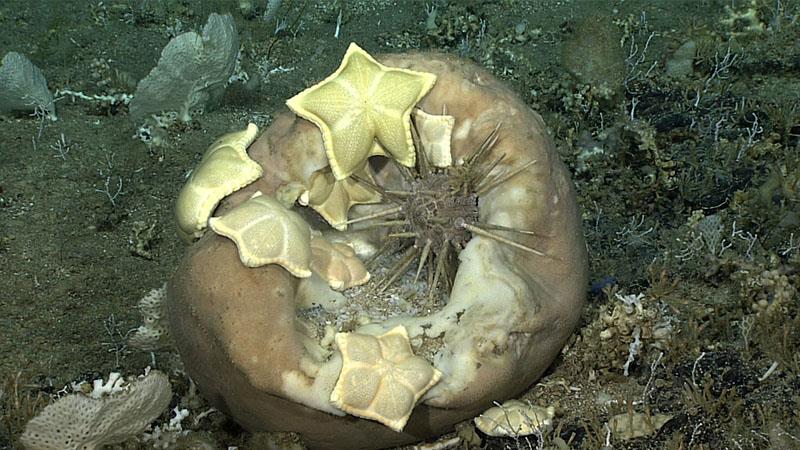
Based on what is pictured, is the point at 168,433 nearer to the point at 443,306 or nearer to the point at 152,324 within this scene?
the point at 152,324

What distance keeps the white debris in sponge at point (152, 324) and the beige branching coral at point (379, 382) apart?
1.39 meters

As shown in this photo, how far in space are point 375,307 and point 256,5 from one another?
6.43 metres

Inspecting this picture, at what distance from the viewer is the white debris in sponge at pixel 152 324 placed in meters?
4.23

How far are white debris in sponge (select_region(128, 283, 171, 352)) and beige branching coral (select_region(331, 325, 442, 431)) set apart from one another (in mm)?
1393

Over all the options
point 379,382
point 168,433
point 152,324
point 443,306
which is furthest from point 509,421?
point 152,324

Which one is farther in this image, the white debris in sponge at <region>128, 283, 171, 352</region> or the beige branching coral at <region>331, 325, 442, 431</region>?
the white debris in sponge at <region>128, 283, 171, 352</region>

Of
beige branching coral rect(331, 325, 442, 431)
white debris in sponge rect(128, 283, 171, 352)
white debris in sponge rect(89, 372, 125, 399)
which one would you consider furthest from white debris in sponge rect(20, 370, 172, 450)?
beige branching coral rect(331, 325, 442, 431)

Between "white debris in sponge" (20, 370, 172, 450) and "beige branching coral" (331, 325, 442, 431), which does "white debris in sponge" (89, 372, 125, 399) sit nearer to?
"white debris in sponge" (20, 370, 172, 450)

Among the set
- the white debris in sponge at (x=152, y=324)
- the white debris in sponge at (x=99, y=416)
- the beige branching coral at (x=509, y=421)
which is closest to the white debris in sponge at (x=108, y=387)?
the white debris in sponge at (x=99, y=416)

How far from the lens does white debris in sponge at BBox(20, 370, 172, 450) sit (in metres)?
3.30

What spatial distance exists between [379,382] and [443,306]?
74cm

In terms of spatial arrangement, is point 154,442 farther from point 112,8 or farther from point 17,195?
point 112,8

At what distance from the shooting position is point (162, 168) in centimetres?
641

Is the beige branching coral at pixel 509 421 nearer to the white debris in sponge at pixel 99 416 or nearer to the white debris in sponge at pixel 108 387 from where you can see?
the white debris in sponge at pixel 99 416
